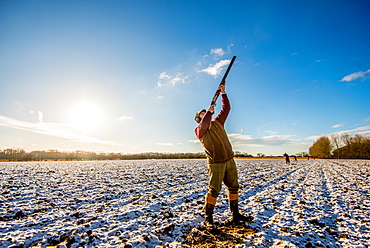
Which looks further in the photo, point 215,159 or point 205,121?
point 215,159

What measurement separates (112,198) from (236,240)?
589 cm

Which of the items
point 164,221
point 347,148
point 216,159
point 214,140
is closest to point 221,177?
point 216,159

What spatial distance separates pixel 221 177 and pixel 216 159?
470 mm

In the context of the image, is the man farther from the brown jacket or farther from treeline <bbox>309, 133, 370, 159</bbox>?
treeline <bbox>309, 133, 370, 159</bbox>

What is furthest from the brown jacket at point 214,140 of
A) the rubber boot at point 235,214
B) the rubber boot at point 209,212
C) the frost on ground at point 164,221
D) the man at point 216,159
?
the frost on ground at point 164,221

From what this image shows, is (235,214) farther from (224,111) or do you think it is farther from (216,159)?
(224,111)

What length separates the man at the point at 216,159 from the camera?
4336mm

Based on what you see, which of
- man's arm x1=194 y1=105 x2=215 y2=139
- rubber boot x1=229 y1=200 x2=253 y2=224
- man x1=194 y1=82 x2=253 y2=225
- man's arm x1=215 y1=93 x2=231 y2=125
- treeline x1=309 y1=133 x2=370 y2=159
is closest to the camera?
man's arm x1=194 y1=105 x2=215 y2=139

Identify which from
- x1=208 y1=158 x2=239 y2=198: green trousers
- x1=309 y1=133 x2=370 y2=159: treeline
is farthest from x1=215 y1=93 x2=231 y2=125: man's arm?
x1=309 y1=133 x2=370 y2=159: treeline

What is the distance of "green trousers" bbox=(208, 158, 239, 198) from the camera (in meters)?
4.35

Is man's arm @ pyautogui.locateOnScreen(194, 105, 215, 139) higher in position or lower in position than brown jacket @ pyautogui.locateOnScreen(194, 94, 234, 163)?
higher

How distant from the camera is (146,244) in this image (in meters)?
3.68

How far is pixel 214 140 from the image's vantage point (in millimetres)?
4430

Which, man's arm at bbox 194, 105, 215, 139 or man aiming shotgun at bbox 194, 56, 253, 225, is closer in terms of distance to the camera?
man's arm at bbox 194, 105, 215, 139
